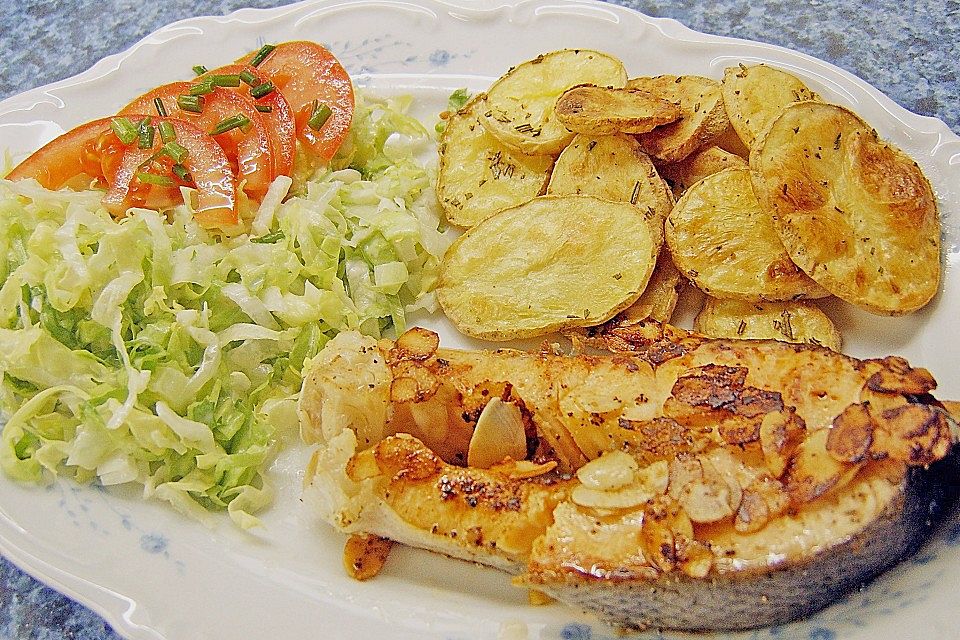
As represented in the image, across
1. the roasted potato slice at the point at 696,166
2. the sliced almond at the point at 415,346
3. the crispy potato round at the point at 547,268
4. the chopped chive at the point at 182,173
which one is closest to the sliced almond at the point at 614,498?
the sliced almond at the point at 415,346

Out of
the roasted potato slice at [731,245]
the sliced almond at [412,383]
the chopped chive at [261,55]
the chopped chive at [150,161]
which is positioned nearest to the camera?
the sliced almond at [412,383]

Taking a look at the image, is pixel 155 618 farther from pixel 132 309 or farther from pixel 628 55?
pixel 628 55

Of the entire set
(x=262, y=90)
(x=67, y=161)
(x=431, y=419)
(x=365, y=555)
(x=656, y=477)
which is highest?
(x=262, y=90)

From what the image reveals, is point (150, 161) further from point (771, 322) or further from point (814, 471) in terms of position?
point (814, 471)

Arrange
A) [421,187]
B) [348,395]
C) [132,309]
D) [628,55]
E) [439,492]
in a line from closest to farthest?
[439,492] → [348,395] → [132,309] → [421,187] → [628,55]

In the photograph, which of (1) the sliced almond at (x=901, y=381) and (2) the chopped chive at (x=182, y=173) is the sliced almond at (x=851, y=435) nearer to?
(1) the sliced almond at (x=901, y=381)

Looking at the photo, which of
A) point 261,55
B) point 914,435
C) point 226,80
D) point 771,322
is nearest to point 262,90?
point 226,80

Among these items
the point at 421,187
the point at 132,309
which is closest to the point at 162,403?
the point at 132,309
